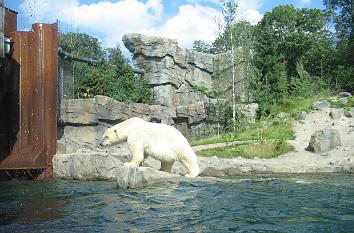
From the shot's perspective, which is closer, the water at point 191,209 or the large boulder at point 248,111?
the water at point 191,209

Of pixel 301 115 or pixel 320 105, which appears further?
pixel 320 105

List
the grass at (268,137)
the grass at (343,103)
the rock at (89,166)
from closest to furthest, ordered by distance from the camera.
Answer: the rock at (89,166) → the grass at (268,137) → the grass at (343,103)

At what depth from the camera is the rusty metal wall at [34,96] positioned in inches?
529

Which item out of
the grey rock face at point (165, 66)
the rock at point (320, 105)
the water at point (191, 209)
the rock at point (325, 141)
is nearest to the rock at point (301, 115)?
the rock at point (320, 105)

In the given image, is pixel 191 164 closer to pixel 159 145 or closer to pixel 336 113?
pixel 159 145

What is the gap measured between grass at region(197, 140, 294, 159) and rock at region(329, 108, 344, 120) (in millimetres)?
5051

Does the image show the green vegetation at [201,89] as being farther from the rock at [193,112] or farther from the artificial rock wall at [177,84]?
the rock at [193,112]

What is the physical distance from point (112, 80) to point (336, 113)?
11.8 metres

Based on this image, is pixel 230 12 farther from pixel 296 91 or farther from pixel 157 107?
pixel 157 107

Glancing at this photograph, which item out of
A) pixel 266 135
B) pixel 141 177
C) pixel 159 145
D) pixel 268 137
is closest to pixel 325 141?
pixel 268 137

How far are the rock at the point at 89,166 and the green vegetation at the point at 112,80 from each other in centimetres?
710

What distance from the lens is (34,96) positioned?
13555 mm

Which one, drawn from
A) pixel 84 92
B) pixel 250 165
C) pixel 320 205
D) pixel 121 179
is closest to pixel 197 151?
pixel 250 165

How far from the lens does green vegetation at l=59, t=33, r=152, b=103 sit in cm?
1997
